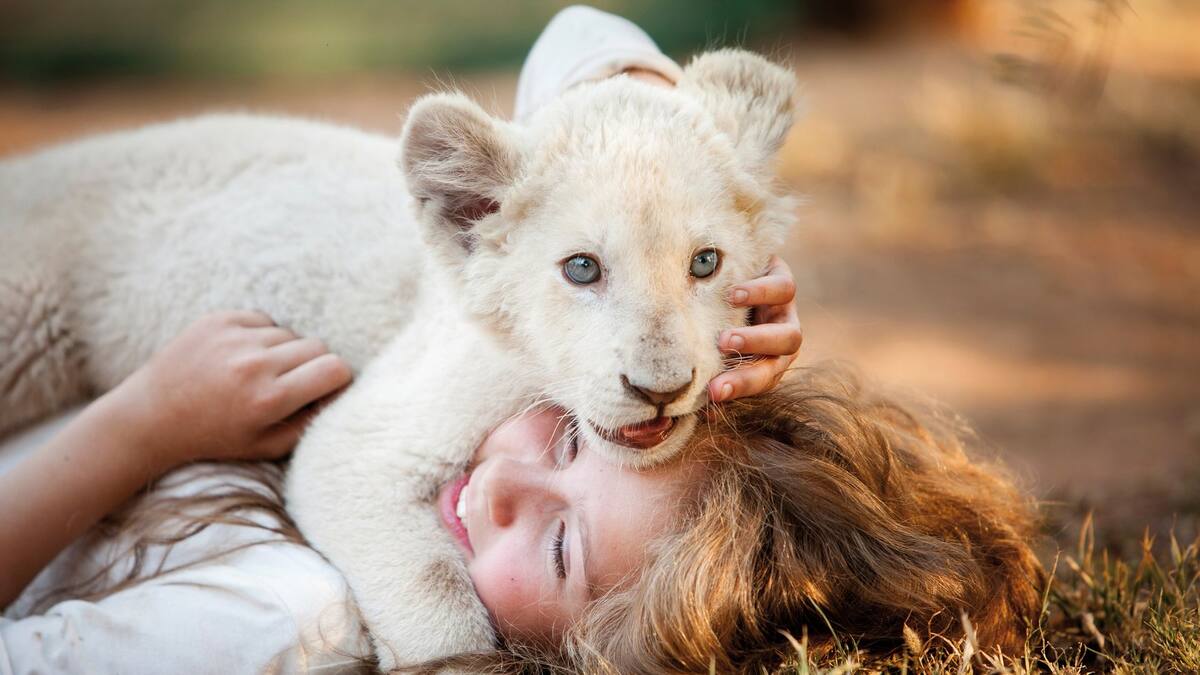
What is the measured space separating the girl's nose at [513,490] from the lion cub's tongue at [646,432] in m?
0.31

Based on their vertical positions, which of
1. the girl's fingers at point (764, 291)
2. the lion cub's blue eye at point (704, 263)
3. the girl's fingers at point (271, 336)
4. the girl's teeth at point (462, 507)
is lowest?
the girl's teeth at point (462, 507)

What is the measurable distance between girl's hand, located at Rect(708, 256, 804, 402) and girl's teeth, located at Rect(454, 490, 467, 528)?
2.57ft

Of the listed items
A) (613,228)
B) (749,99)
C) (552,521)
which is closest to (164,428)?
(552,521)

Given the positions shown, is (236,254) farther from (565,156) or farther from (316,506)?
(565,156)

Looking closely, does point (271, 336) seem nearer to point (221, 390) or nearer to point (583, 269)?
point (221, 390)

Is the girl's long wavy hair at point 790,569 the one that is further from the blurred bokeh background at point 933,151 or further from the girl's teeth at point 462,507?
the blurred bokeh background at point 933,151

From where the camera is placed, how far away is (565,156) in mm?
2512

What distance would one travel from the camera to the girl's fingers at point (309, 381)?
2953 mm

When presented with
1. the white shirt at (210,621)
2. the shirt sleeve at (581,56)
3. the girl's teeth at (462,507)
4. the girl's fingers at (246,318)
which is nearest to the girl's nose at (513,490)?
the girl's teeth at (462,507)

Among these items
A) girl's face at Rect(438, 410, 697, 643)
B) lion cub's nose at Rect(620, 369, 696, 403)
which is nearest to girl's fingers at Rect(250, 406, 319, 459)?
girl's face at Rect(438, 410, 697, 643)

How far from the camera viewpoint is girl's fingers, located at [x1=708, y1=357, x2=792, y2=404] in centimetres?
236

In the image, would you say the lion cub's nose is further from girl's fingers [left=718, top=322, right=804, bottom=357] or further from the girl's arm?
the girl's arm

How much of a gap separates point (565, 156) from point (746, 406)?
2.54 ft

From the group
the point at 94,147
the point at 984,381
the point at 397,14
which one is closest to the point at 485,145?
the point at 94,147
